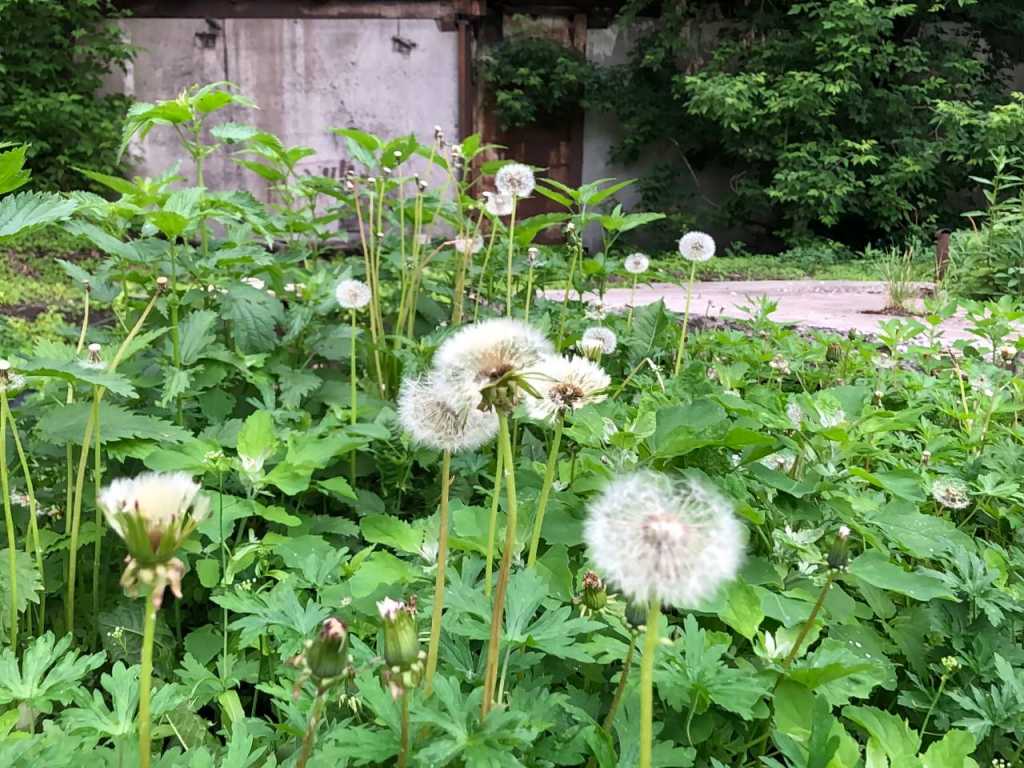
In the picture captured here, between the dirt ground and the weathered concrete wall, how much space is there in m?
5.51

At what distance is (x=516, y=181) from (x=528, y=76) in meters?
9.34

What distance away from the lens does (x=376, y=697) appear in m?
0.77

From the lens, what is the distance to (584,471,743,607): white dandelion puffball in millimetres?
553

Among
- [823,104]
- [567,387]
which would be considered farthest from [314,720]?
[823,104]

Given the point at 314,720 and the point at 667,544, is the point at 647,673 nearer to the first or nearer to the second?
the point at 667,544

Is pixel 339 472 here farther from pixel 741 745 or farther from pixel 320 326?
pixel 741 745

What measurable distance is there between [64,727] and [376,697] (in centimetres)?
49

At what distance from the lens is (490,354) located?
2.36 feet

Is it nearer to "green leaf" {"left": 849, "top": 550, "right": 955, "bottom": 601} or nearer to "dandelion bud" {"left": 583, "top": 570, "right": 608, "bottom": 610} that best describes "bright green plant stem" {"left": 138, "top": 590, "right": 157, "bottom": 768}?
"dandelion bud" {"left": 583, "top": 570, "right": 608, "bottom": 610}

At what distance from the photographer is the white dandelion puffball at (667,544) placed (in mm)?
553

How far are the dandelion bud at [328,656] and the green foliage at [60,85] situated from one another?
410 inches

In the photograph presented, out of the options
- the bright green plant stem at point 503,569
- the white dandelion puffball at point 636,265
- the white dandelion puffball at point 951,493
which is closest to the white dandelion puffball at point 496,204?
the white dandelion puffball at point 636,265

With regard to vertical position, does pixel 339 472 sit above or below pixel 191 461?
below

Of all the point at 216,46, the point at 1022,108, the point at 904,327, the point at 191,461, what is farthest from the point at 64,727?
the point at 1022,108
